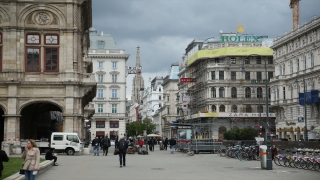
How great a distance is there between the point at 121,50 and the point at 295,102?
3939cm

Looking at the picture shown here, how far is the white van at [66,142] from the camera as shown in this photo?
4359 centimetres

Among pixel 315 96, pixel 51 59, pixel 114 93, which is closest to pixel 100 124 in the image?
pixel 114 93

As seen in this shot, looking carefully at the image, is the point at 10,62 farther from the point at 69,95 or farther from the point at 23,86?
the point at 69,95

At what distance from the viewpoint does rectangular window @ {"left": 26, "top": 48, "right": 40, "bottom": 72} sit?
44312 mm

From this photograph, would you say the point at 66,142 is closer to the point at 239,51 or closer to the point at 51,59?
the point at 51,59

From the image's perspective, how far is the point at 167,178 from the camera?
22562 millimetres

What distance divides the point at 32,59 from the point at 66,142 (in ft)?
23.9

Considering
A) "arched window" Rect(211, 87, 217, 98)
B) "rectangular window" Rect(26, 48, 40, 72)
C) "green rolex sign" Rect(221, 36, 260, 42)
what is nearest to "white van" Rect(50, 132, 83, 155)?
Result: "rectangular window" Rect(26, 48, 40, 72)

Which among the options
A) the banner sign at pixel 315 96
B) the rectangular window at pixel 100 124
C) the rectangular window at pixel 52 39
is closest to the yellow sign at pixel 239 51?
the rectangular window at pixel 100 124

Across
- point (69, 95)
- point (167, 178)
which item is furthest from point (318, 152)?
point (69, 95)

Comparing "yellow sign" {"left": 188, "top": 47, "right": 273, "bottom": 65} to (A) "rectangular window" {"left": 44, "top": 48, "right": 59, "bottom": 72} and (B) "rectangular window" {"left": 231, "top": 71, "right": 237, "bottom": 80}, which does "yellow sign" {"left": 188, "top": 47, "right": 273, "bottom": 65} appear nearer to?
(B) "rectangular window" {"left": 231, "top": 71, "right": 237, "bottom": 80}

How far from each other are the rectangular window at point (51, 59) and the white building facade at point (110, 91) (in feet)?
205

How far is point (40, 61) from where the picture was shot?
4447 centimetres

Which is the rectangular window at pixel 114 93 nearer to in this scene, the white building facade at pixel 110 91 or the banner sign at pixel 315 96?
the white building facade at pixel 110 91
